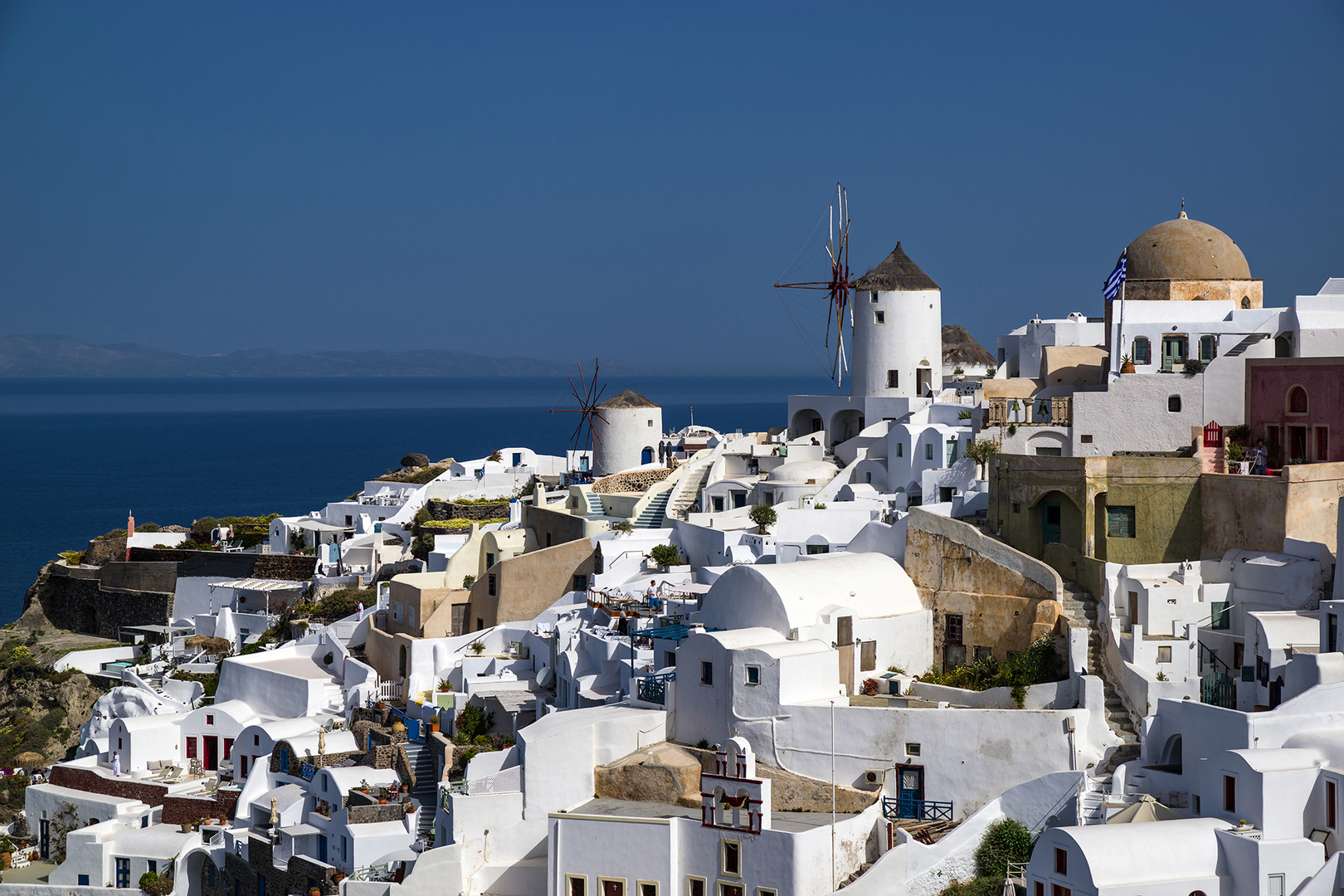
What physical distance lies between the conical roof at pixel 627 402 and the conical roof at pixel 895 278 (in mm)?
10012

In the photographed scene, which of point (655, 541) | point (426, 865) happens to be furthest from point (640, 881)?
point (655, 541)

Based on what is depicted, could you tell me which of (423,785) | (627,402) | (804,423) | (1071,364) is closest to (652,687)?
(423,785)

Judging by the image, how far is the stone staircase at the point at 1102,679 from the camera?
78.4 ft

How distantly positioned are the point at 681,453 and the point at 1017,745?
2804 centimetres

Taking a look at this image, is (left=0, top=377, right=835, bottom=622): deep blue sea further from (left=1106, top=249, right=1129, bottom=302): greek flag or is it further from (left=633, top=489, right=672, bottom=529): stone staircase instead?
(left=1106, top=249, right=1129, bottom=302): greek flag

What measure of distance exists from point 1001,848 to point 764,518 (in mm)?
13124

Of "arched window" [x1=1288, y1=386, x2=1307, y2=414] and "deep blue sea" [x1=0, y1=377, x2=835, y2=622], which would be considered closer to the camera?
"arched window" [x1=1288, y1=386, x2=1307, y2=414]

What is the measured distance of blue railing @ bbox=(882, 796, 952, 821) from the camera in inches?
959

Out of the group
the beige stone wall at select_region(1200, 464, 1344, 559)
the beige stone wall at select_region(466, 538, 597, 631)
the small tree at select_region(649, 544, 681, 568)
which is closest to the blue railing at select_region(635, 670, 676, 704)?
the small tree at select_region(649, 544, 681, 568)

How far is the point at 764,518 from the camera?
3519 cm

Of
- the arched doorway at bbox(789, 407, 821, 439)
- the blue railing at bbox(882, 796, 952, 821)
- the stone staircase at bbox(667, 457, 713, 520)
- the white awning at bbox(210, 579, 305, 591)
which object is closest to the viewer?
the blue railing at bbox(882, 796, 952, 821)

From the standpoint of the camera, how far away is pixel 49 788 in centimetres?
3478

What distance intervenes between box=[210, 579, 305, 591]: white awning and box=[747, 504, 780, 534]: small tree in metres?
16.6

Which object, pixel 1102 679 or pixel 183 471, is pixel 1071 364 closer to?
pixel 1102 679
